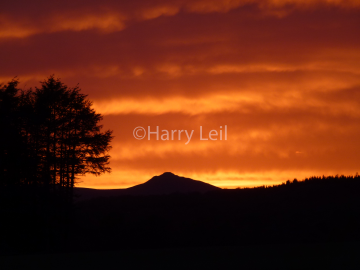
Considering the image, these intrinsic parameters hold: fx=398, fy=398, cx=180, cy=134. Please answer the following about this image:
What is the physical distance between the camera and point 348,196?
4056 centimetres

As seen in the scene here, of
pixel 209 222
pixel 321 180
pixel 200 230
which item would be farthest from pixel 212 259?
pixel 321 180

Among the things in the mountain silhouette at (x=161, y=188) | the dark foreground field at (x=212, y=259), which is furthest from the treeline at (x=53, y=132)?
the mountain silhouette at (x=161, y=188)

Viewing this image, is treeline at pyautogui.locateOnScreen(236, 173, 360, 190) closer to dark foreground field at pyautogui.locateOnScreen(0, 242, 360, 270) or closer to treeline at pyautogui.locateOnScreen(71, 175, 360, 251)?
treeline at pyautogui.locateOnScreen(71, 175, 360, 251)

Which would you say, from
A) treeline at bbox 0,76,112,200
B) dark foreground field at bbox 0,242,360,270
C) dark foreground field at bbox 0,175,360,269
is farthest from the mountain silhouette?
dark foreground field at bbox 0,242,360,270

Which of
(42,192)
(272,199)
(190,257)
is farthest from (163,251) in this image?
(272,199)

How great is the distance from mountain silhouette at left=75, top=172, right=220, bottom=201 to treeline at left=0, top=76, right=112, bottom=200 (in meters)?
87.5

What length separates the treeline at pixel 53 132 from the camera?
27.0 metres

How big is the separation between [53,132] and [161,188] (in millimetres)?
93779

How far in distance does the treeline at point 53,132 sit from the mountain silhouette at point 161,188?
8747 centimetres

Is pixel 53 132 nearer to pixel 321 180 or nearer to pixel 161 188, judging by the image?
pixel 321 180

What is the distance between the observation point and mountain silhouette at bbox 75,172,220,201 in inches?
4796

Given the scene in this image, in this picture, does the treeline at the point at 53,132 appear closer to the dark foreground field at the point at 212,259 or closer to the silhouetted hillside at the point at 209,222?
the silhouetted hillside at the point at 209,222

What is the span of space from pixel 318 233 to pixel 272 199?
480 inches

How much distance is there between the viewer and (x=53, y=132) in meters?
31.7
